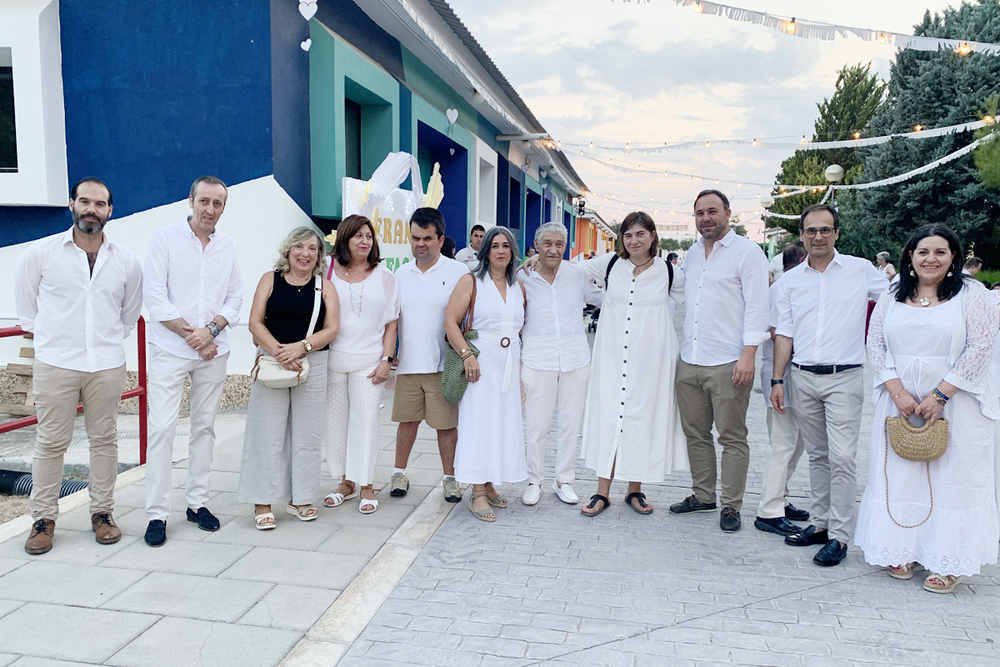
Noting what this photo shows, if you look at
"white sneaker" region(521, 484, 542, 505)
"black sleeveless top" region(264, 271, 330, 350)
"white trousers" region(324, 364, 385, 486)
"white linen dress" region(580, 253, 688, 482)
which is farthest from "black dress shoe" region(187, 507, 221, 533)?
"white linen dress" region(580, 253, 688, 482)

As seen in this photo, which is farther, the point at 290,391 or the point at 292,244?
the point at 290,391

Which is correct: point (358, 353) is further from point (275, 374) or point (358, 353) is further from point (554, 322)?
point (554, 322)

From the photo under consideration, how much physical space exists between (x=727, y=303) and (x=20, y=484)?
5411 millimetres

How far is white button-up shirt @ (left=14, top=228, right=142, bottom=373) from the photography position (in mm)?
3527

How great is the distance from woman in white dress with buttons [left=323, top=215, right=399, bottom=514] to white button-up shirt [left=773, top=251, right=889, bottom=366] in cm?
231

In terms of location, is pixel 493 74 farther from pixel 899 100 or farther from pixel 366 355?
pixel 899 100

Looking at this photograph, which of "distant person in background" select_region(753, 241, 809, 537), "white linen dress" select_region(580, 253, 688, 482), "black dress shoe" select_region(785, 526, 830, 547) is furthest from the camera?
"white linen dress" select_region(580, 253, 688, 482)

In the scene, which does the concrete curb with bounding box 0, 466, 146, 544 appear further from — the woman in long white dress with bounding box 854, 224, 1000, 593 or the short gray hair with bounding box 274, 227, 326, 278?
the woman in long white dress with bounding box 854, 224, 1000, 593

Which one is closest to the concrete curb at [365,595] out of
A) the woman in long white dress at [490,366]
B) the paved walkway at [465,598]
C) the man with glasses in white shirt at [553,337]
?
the paved walkway at [465,598]

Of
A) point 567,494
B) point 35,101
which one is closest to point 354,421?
point 567,494

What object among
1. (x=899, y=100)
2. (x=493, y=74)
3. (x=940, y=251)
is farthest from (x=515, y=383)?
(x=899, y=100)

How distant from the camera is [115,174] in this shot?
6652 mm

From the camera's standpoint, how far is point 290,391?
3988 millimetres

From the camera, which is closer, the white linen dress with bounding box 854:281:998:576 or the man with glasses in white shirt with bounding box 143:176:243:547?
the white linen dress with bounding box 854:281:998:576
